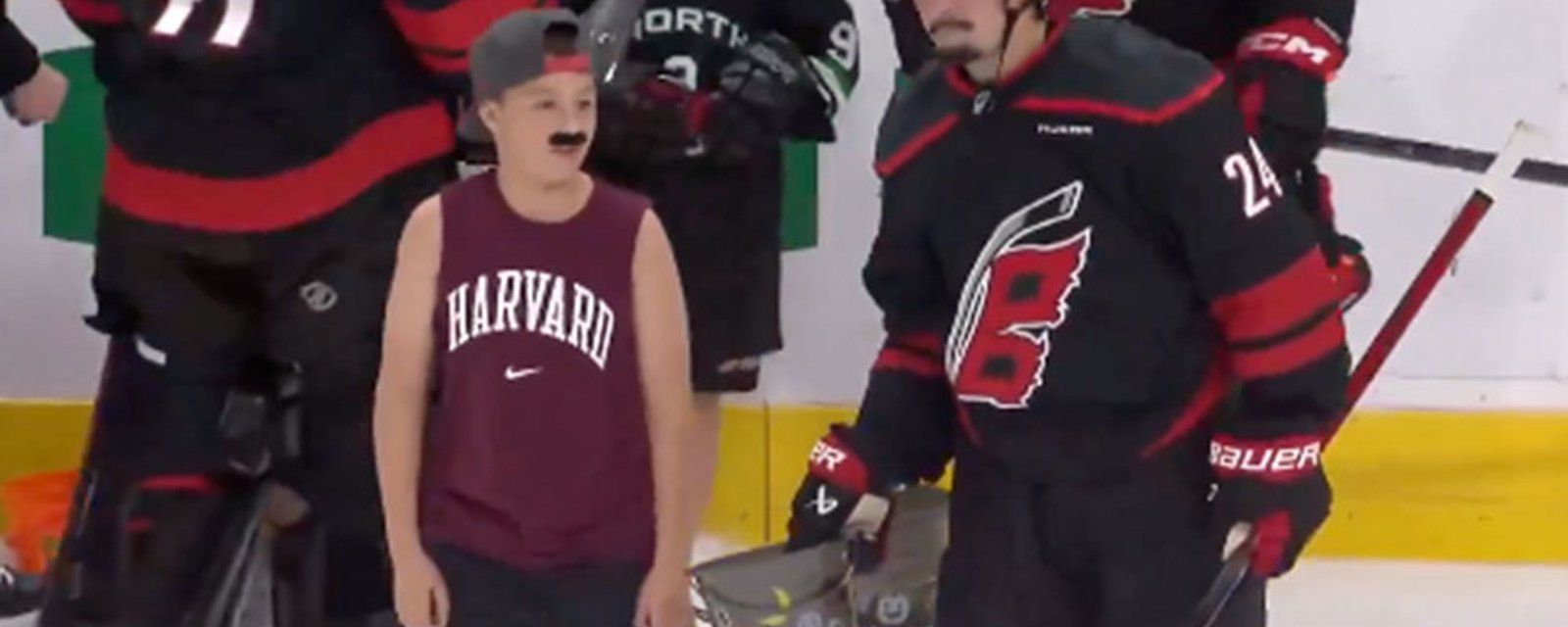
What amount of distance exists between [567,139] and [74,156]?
5.57 feet

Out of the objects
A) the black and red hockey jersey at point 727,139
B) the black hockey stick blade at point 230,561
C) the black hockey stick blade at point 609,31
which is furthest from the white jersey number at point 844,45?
the black hockey stick blade at point 230,561

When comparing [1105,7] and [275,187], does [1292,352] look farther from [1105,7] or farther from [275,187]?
[275,187]

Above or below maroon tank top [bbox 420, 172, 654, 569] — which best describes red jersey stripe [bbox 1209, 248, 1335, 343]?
above

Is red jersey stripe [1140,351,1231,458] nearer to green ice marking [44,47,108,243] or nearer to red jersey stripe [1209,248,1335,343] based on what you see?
Answer: red jersey stripe [1209,248,1335,343]

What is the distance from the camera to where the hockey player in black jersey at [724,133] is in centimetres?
242

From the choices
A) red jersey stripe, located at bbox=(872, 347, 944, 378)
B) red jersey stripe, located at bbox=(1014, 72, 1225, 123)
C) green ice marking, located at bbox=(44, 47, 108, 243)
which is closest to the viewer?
red jersey stripe, located at bbox=(1014, 72, 1225, 123)

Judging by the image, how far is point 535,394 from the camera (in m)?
1.89

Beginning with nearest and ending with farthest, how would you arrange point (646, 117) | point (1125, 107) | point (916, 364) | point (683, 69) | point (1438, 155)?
1. point (1125, 107)
2. point (916, 364)
3. point (646, 117)
4. point (683, 69)
5. point (1438, 155)

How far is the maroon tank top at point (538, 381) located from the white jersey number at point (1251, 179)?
1.55 feet

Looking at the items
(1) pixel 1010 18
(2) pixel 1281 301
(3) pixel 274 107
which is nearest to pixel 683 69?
(3) pixel 274 107

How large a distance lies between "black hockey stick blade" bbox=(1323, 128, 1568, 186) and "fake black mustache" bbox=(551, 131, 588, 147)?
115 cm

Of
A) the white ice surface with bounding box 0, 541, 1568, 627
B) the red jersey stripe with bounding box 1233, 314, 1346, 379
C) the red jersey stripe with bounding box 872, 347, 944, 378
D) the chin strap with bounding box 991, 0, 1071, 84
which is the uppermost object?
the chin strap with bounding box 991, 0, 1071, 84

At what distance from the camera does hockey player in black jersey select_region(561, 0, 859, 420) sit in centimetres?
242

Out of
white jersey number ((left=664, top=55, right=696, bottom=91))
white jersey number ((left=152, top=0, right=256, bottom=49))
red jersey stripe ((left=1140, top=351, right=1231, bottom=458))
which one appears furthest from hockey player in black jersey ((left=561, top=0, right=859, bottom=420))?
red jersey stripe ((left=1140, top=351, right=1231, bottom=458))
